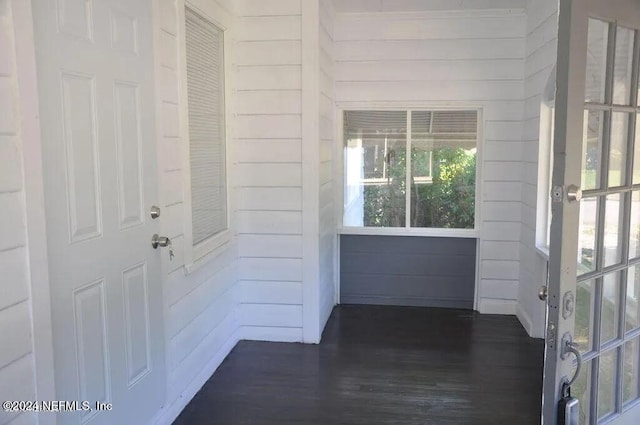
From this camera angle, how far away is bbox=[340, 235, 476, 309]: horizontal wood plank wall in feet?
16.7

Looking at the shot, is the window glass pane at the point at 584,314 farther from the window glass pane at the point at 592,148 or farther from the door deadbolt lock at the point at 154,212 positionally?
the door deadbolt lock at the point at 154,212

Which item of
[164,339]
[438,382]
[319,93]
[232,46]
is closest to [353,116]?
[319,93]

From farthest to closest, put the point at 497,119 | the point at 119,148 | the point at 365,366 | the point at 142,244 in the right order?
1. the point at 497,119
2. the point at 365,366
3. the point at 142,244
4. the point at 119,148

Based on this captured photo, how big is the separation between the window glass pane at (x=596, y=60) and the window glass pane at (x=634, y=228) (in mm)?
479

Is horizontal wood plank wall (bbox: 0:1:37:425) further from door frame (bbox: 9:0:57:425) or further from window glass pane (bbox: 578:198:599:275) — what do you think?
window glass pane (bbox: 578:198:599:275)

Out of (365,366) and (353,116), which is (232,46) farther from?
(365,366)

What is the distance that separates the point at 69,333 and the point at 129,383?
1.82 ft

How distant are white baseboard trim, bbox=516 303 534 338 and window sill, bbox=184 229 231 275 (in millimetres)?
2433

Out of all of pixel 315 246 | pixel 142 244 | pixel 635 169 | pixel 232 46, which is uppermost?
pixel 232 46

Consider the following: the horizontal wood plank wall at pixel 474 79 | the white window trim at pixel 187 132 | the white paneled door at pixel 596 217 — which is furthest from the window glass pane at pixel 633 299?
the horizontal wood plank wall at pixel 474 79

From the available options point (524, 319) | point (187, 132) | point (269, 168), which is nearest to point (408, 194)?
point (524, 319)

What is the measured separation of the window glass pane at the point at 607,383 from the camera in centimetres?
199

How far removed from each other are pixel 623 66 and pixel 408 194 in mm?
3273

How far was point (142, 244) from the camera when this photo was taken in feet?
8.20
